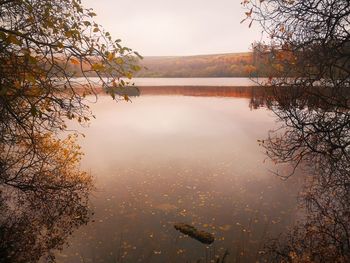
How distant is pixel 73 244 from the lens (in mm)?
10227

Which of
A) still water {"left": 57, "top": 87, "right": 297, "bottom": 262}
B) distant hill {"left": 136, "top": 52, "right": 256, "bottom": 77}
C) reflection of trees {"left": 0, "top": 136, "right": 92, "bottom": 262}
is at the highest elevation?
distant hill {"left": 136, "top": 52, "right": 256, "bottom": 77}

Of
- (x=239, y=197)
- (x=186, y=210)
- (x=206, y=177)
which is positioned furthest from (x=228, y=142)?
(x=186, y=210)

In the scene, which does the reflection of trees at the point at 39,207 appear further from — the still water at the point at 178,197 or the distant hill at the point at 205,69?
the distant hill at the point at 205,69

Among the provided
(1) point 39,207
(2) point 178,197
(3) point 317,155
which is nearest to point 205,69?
(2) point 178,197

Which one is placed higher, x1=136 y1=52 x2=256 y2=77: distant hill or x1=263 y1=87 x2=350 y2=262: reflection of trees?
x1=136 y1=52 x2=256 y2=77: distant hill

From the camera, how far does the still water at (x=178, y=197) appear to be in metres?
9.87

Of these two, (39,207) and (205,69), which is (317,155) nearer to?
(39,207)

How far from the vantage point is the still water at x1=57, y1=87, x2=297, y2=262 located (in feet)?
32.4

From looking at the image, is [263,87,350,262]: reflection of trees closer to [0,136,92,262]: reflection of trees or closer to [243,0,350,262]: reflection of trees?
[243,0,350,262]: reflection of trees

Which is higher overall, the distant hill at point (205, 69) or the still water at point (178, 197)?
the distant hill at point (205, 69)

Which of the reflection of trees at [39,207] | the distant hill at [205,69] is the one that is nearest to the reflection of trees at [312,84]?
the reflection of trees at [39,207]

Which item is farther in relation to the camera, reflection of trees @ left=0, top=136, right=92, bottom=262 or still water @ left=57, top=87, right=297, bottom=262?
still water @ left=57, top=87, right=297, bottom=262

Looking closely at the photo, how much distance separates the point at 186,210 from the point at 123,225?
2.87m

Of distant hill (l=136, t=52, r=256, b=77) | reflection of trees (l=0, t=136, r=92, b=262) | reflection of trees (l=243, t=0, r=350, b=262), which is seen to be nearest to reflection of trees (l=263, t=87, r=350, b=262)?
reflection of trees (l=243, t=0, r=350, b=262)
